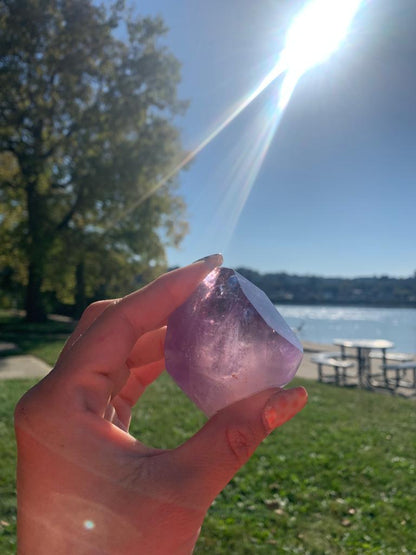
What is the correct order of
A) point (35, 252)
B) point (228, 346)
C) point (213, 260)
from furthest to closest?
point (35, 252) → point (213, 260) → point (228, 346)

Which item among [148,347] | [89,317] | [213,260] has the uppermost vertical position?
[213,260]

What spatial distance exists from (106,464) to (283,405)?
1.67 feet

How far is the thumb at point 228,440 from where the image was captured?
1.25m

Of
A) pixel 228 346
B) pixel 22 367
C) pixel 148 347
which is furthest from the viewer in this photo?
pixel 22 367

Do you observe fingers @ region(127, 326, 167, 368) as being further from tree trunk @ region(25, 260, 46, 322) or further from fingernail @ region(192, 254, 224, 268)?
tree trunk @ region(25, 260, 46, 322)

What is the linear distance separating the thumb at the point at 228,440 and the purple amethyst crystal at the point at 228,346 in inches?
5.0

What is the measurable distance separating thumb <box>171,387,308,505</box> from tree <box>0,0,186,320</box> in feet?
68.5

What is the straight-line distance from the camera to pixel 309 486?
17.6 ft

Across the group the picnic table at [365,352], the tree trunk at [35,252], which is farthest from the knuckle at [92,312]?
the tree trunk at [35,252]

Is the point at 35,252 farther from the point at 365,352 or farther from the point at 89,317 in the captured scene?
the point at 89,317

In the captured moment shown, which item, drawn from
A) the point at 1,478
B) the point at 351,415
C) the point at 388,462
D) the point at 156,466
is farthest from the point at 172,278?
the point at 351,415

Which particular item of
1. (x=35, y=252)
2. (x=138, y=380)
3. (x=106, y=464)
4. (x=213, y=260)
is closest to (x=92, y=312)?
(x=138, y=380)

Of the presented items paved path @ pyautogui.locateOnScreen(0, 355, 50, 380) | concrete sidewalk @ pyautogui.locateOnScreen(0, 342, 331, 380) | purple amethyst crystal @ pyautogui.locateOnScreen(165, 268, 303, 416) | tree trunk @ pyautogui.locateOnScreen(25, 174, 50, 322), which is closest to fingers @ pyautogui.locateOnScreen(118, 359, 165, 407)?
purple amethyst crystal @ pyautogui.locateOnScreen(165, 268, 303, 416)

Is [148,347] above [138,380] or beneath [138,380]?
above
